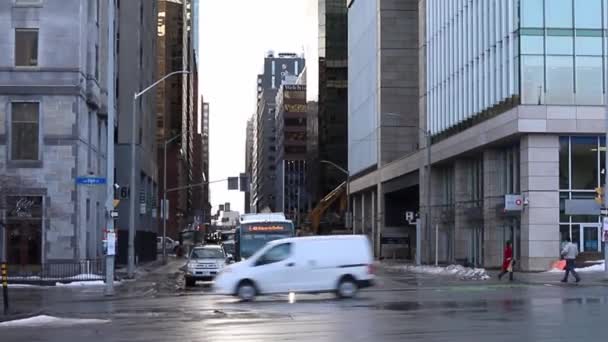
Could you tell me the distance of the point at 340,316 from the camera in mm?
20516

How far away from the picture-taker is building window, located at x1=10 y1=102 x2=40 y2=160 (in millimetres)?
43938

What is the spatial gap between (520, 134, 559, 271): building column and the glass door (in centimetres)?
166

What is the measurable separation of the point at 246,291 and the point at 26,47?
2268cm

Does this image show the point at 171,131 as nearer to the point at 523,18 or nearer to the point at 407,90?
the point at 407,90

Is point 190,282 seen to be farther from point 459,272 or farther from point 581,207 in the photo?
point 581,207

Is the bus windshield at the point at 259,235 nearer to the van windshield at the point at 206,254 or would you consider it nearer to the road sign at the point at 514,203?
the van windshield at the point at 206,254

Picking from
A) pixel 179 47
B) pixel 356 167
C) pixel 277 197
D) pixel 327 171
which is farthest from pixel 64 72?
pixel 277 197

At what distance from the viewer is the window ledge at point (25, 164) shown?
4375cm

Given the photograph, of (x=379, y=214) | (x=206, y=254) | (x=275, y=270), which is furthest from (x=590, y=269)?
(x=379, y=214)

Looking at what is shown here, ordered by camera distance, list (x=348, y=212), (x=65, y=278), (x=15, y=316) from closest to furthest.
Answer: (x=15, y=316)
(x=65, y=278)
(x=348, y=212)

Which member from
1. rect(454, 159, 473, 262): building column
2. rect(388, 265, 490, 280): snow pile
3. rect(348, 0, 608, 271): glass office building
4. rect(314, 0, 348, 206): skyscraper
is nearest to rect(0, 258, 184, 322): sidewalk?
rect(388, 265, 490, 280): snow pile

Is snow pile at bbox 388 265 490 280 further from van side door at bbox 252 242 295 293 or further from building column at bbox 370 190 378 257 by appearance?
building column at bbox 370 190 378 257

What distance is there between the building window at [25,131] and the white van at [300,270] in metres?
20.2

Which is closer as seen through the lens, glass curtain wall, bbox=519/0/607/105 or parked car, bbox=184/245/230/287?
parked car, bbox=184/245/230/287
